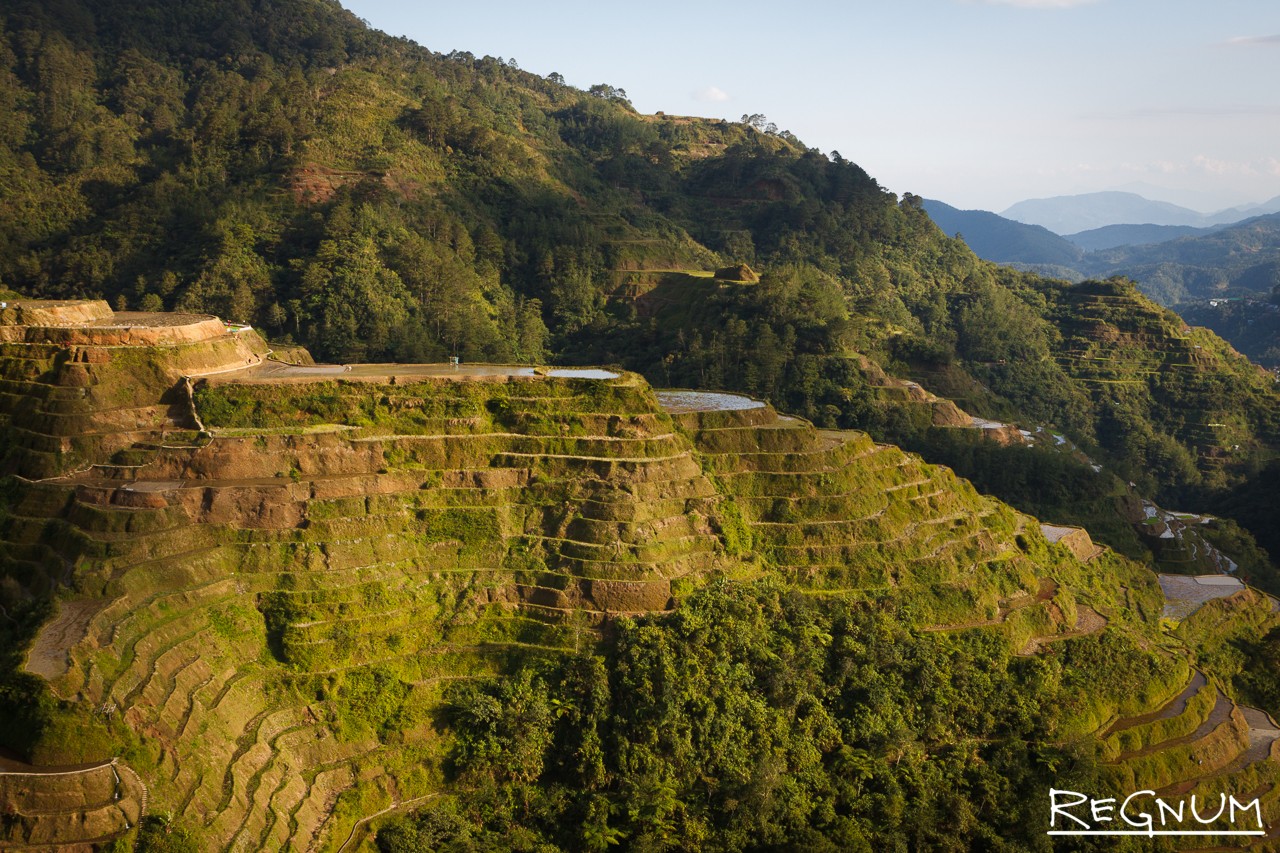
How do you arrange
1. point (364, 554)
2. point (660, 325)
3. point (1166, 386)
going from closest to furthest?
point (364, 554) < point (660, 325) < point (1166, 386)

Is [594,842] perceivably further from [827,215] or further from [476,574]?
[827,215]

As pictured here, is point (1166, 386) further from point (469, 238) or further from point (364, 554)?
point (364, 554)

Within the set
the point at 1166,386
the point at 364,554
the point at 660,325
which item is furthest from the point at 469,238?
the point at 1166,386

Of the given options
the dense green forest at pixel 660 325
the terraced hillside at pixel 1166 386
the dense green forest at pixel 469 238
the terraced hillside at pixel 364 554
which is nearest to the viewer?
the terraced hillside at pixel 364 554

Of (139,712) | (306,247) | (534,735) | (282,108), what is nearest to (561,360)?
(306,247)

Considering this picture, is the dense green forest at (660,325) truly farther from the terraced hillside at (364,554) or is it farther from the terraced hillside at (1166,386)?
the terraced hillside at (364,554)

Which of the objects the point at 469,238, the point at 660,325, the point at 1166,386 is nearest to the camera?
the point at 660,325

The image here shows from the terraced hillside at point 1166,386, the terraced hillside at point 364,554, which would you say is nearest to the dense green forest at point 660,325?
the terraced hillside at point 1166,386

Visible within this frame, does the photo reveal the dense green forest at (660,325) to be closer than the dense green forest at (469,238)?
Yes

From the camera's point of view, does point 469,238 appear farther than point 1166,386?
No
